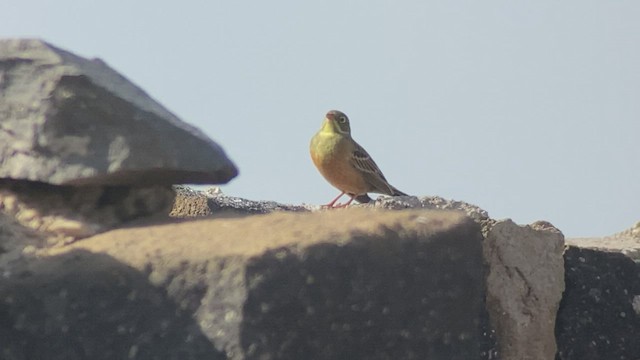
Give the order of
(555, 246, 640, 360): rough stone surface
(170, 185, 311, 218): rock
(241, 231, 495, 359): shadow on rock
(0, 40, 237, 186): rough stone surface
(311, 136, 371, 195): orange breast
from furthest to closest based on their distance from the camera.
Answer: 1. (311, 136, 371, 195): orange breast
2. (170, 185, 311, 218): rock
3. (555, 246, 640, 360): rough stone surface
4. (0, 40, 237, 186): rough stone surface
5. (241, 231, 495, 359): shadow on rock

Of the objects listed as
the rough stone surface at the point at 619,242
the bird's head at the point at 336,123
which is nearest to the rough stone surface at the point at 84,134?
the rough stone surface at the point at 619,242

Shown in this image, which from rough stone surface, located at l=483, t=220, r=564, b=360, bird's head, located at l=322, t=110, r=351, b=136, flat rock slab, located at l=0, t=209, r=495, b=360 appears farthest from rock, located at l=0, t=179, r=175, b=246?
bird's head, located at l=322, t=110, r=351, b=136

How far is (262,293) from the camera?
2236 mm

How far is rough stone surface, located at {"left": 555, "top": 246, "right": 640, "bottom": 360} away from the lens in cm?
286

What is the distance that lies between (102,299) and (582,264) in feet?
4.10

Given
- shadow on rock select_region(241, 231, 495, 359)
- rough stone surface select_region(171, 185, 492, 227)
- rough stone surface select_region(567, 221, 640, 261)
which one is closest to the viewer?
shadow on rock select_region(241, 231, 495, 359)

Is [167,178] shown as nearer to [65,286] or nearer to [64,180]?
[64,180]

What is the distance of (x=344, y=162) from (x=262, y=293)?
419 cm

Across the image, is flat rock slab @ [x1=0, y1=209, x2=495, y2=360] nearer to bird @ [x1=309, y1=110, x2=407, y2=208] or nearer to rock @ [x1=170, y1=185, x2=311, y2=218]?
rock @ [x1=170, y1=185, x2=311, y2=218]

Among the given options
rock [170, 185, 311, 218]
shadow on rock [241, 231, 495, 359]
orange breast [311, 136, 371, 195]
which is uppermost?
shadow on rock [241, 231, 495, 359]

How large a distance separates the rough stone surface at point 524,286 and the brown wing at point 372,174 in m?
3.37

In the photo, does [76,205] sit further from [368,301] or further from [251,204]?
[251,204]

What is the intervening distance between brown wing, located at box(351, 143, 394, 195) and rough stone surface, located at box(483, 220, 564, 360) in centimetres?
337

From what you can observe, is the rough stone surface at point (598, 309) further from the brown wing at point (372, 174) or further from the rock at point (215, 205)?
the brown wing at point (372, 174)
